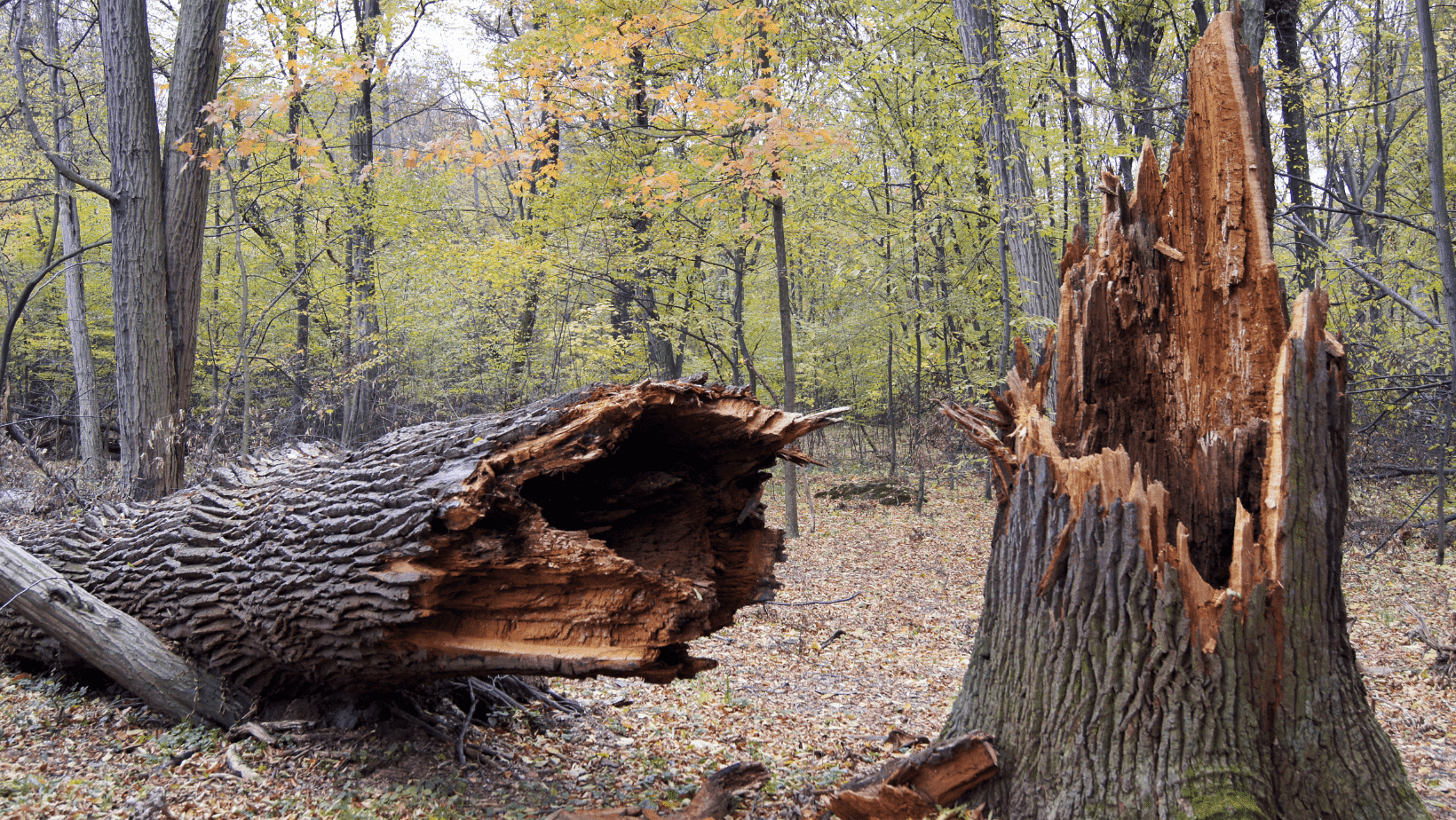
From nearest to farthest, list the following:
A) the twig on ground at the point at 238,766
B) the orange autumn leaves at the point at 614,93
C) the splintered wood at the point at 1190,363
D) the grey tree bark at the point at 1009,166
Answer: the splintered wood at the point at 1190,363 → the twig on ground at the point at 238,766 → the orange autumn leaves at the point at 614,93 → the grey tree bark at the point at 1009,166

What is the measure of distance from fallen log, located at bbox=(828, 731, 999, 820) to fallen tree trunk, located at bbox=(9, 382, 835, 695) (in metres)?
0.87

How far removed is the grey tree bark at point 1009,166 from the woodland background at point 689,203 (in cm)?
12

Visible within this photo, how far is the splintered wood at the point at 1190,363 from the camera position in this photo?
302cm

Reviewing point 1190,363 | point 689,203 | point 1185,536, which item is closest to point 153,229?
point 1190,363

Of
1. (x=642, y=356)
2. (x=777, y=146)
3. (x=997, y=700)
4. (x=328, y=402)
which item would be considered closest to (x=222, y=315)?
(x=328, y=402)

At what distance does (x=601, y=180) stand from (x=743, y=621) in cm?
924

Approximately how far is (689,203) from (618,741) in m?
11.3

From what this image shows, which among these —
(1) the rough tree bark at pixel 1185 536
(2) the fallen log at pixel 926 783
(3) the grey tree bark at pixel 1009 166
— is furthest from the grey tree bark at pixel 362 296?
(1) the rough tree bark at pixel 1185 536

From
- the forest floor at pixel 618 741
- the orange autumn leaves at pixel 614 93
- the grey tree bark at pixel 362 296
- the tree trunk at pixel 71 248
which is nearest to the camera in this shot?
the forest floor at pixel 618 741

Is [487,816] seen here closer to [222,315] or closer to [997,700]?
[997,700]

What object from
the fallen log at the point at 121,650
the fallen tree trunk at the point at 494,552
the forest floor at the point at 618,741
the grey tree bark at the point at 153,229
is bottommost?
the forest floor at the point at 618,741

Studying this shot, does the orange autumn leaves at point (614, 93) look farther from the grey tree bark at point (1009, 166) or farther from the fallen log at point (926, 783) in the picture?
the fallen log at point (926, 783)

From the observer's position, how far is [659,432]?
3.64 m

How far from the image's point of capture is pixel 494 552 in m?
3.21
